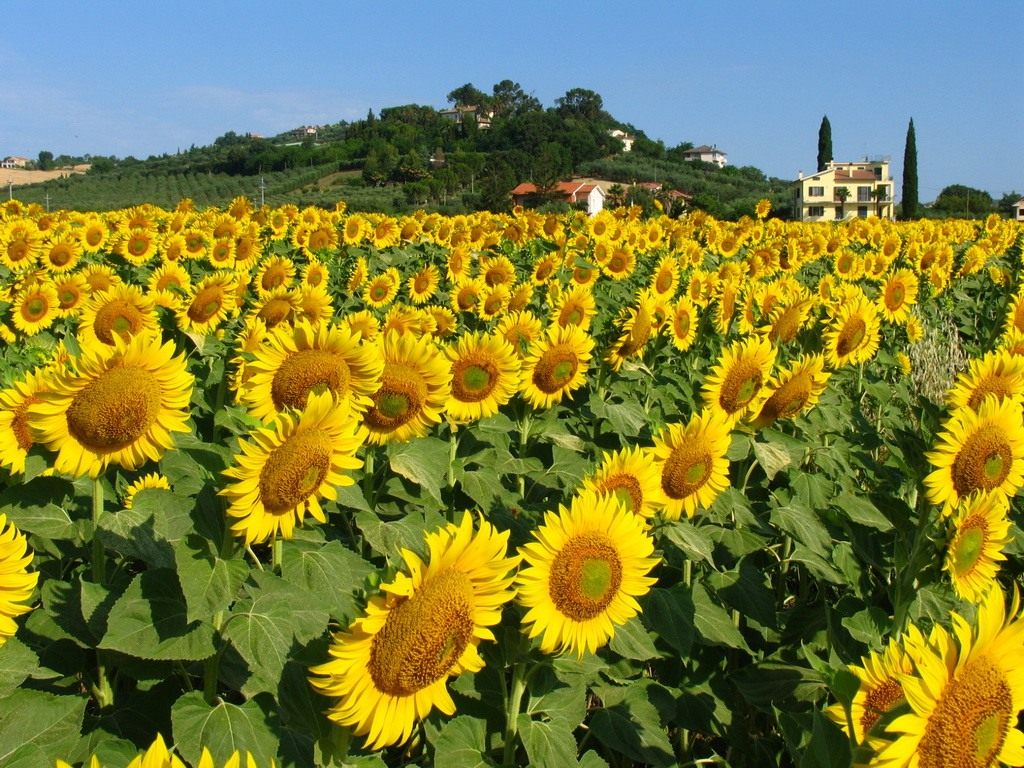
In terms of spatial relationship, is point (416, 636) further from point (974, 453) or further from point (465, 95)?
point (465, 95)

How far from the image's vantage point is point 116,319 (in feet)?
14.2

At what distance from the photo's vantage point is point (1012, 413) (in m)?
2.80

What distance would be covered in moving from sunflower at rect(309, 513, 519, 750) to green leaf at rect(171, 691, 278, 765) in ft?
0.72

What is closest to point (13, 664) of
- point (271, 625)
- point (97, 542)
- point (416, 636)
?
point (97, 542)

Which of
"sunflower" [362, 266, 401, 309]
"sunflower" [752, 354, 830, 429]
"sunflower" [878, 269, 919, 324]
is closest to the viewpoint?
"sunflower" [752, 354, 830, 429]

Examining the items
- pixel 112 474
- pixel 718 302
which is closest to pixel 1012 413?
pixel 112 474

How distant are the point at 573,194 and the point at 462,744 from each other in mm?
48688

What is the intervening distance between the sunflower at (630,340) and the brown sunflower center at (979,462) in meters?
1.98

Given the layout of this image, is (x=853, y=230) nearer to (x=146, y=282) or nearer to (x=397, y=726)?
(x=146, y=282)

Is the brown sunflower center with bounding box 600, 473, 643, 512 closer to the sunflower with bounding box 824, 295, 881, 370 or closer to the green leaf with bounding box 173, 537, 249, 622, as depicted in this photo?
the green leaf with bounding box 173, 537, 249, 622

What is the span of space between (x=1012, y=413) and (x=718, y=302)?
3468 mm

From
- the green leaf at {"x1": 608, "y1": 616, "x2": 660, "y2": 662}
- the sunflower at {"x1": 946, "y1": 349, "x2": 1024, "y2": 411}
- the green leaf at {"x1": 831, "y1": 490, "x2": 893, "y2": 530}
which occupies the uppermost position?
the sunflower at {"x1": 946, "y1": 349, "x2": 1024, "y2": 411}

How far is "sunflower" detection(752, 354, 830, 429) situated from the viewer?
352 cm

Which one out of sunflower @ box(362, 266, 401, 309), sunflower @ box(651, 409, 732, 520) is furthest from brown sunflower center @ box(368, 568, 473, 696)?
sunflower @ box(362, 266, 401, 309)
